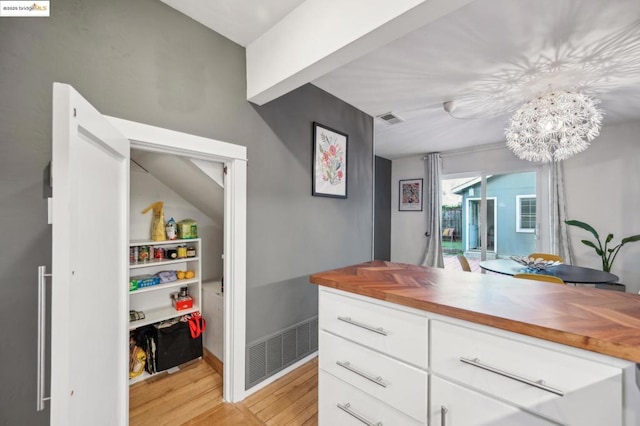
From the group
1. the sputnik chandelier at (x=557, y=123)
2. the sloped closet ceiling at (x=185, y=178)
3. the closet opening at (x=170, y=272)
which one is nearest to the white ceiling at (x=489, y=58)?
the sputnik chandelier at (x=557, y=123)

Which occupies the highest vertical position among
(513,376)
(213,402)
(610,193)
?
(610,193)

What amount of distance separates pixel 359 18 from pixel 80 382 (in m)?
1.82

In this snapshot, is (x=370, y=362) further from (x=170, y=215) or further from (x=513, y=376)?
(x=170, y=215)

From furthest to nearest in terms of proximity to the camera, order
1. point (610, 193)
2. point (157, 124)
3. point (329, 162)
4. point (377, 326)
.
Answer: point (610, 193) → point (329, 162) → point (157, 124) → point (377, 326)

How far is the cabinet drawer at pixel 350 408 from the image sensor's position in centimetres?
114

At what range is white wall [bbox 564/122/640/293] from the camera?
323cm

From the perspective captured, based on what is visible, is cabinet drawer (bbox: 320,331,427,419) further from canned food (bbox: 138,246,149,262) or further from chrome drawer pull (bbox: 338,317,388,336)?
canned food (bbox: 138,246,149,262)

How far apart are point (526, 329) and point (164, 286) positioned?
2.54 meters

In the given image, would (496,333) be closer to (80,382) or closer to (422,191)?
(80,382)

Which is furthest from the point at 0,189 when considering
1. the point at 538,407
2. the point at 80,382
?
the point at 538,407

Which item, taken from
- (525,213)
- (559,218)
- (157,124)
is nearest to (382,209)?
(525,213)

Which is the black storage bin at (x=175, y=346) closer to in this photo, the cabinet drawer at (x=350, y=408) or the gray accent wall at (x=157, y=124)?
the gray accent wall at (x=157, y=124)

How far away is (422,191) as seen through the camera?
505 cm

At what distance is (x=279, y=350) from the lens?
84.7 inches
